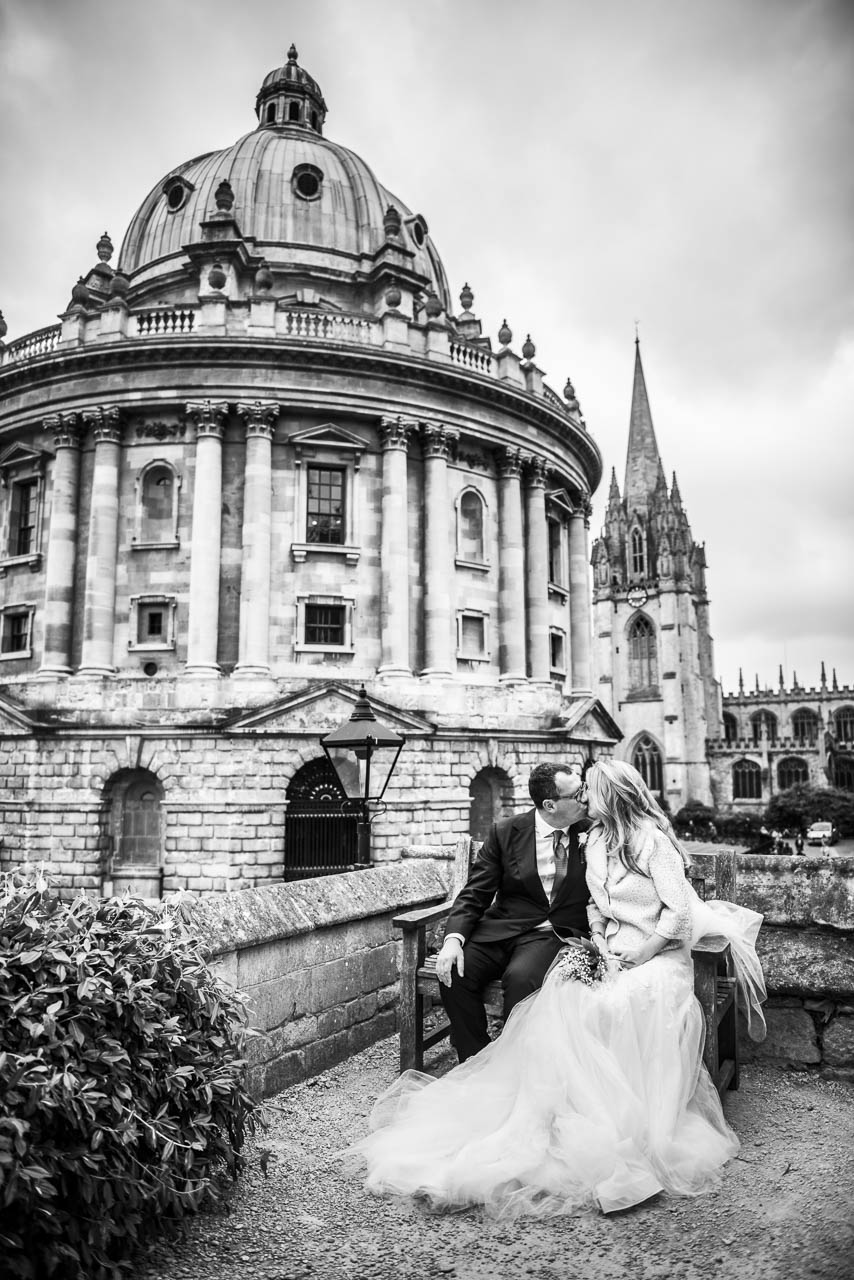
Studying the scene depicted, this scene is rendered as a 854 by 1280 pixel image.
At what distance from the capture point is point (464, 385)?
2744 cm

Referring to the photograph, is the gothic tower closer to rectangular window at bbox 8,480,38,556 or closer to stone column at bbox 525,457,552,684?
stone column at bbox 525,457,552,684

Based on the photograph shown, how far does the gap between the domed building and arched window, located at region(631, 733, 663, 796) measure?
57.6 metres

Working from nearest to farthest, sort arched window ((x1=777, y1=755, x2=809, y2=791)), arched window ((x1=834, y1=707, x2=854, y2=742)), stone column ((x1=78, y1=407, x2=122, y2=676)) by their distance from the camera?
stone column ((x1=78, y1=407, x2=122, y2=676)) → arched window ((x1=777, y1=755, x2=809, y2=791)) → arched window ((x1=834, y1=707, x2=854, y2=742))

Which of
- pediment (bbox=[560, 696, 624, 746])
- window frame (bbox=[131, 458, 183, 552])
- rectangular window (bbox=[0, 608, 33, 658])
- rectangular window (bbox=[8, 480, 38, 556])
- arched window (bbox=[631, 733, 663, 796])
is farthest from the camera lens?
arched window (bbox=[631, 733, 663, 796])

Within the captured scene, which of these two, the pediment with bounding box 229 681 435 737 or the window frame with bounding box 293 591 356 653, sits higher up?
the window frame with bounding box 293 591 356 653

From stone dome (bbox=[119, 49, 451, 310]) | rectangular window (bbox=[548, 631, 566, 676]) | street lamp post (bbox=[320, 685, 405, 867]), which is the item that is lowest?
street lamp post (bbox=[320, 685, 405, 867])

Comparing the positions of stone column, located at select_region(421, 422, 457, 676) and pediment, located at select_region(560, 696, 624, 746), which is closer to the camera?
stone column, located at select_region(421, 422, 457, 676)

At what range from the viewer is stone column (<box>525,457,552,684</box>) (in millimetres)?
29562

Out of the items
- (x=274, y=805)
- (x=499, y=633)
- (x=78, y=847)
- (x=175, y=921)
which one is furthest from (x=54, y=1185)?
(x=499, y=633)

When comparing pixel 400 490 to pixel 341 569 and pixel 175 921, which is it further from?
pixel 175 921

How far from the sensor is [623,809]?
18.0 feet

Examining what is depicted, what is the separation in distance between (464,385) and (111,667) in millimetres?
13042

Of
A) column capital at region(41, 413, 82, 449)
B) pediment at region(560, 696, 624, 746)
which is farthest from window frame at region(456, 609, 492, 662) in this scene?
column capital at region(41, 413, 82, 449)

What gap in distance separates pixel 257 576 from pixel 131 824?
7.39 metres
